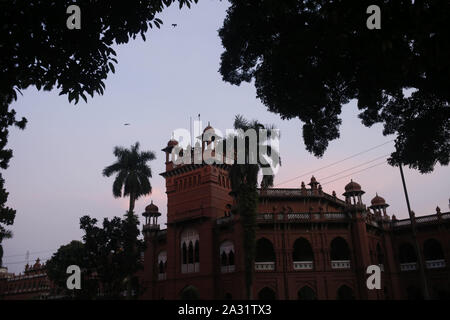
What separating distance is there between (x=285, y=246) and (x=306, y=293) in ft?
12.8

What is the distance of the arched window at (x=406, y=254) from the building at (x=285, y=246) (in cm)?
9

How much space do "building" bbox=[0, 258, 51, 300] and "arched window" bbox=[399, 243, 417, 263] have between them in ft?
157

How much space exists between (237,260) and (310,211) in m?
7.30

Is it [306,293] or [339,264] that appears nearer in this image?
[306,293]

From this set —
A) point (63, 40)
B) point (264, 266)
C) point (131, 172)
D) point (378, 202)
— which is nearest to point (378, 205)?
point (378, 202)

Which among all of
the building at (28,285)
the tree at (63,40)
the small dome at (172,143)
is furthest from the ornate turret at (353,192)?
the building at (28,285)

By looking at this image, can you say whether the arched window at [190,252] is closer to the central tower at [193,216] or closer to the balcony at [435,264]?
the central tower at [193,216]

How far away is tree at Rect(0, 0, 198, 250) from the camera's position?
8.81 meters

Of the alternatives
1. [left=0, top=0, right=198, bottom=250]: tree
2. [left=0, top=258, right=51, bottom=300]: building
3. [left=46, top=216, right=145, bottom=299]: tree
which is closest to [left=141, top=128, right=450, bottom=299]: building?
[left=46, top=216, right=145, bottom=299]: tree

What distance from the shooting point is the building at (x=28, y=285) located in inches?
2307

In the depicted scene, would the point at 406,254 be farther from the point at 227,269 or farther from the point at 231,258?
the point at 227,269

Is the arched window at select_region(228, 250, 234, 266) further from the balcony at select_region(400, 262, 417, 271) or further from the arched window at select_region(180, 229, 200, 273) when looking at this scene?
the balcony at select_region(400, 262, 417, 271)

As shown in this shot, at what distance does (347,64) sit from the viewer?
12.7 m
